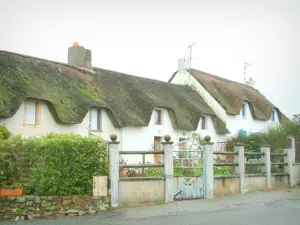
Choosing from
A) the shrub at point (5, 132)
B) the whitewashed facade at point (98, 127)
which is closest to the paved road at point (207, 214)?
the shrub at point (5, 132)

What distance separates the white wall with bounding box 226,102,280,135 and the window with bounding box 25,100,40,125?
17.4m

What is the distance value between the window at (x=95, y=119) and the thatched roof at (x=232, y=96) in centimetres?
1282

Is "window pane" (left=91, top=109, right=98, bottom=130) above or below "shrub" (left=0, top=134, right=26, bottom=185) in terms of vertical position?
above

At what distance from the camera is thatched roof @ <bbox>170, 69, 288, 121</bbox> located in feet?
107

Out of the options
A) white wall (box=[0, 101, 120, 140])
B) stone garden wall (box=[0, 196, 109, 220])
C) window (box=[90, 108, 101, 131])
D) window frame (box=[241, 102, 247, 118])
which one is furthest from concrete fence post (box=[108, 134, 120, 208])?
window frame (box=[241, 102, 247, 118])

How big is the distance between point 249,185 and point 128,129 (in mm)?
9575

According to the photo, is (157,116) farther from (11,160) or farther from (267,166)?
(11,160)

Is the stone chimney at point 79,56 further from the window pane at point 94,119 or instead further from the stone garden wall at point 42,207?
the stone garden wall at point 42,207

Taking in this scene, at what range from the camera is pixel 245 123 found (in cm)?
3425

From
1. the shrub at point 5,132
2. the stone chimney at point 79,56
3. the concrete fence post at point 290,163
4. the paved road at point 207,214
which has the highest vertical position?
the stone chimney at point 79,56

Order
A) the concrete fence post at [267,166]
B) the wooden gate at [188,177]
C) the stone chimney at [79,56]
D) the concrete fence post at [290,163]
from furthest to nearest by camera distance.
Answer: the stone chimney at [79,56] → the concrete fence post at [290,163] → the concrete fence post at [267,166] → the wooden gate at [188,177]

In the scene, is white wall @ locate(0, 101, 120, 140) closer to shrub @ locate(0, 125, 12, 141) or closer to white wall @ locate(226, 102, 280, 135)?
shrub @ locate(0, 125, 12, 141)

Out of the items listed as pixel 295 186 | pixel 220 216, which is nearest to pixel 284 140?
pixel 295 186

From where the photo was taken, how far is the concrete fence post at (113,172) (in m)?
11.8
